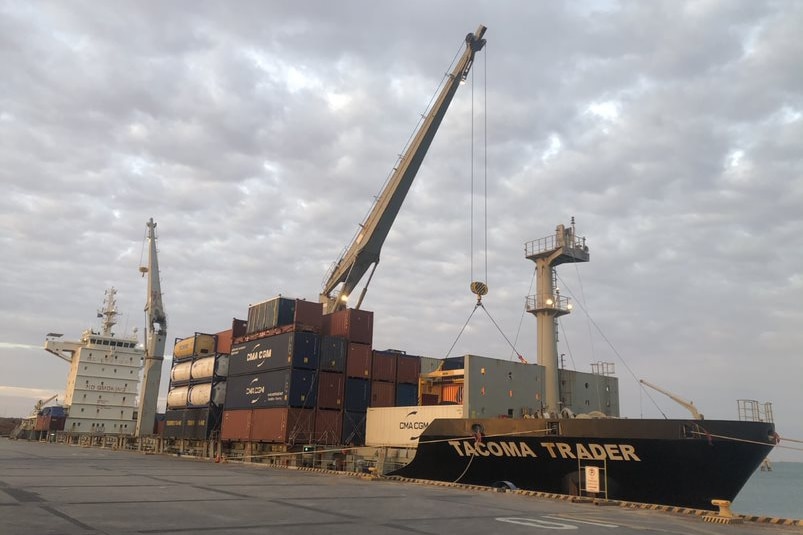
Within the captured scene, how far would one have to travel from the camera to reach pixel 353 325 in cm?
→ 3744

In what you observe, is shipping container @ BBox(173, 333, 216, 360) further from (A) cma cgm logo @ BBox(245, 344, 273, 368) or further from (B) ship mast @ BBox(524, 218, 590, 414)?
(B) ship mast @ BBox(524, 218, 590, 414)

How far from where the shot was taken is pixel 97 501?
15.3m

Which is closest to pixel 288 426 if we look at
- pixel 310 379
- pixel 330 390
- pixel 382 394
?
pixel 310 379

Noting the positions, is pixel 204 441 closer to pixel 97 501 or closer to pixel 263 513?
pixel 97 501

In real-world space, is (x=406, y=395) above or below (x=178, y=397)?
above

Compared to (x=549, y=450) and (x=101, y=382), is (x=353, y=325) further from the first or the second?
(x=101, y=382)

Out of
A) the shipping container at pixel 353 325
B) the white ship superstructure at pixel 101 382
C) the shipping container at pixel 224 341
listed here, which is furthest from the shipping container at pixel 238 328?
the white ship superstructure at pixel 101 382

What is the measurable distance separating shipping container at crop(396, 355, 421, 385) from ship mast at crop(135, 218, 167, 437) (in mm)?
34208

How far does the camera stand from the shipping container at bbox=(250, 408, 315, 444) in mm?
33594

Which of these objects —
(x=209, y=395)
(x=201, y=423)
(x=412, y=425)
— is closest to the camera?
(x=412, y=425)

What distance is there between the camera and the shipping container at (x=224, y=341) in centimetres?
4562

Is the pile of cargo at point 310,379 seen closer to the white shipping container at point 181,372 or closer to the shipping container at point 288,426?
the shipping container at point 288,426

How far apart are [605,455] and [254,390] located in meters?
24.8

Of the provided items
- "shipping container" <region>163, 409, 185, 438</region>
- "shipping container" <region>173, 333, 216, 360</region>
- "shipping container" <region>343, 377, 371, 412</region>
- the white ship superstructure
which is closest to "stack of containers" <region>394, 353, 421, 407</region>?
"shipping container" <region>343, 377, 371, 412</region>
